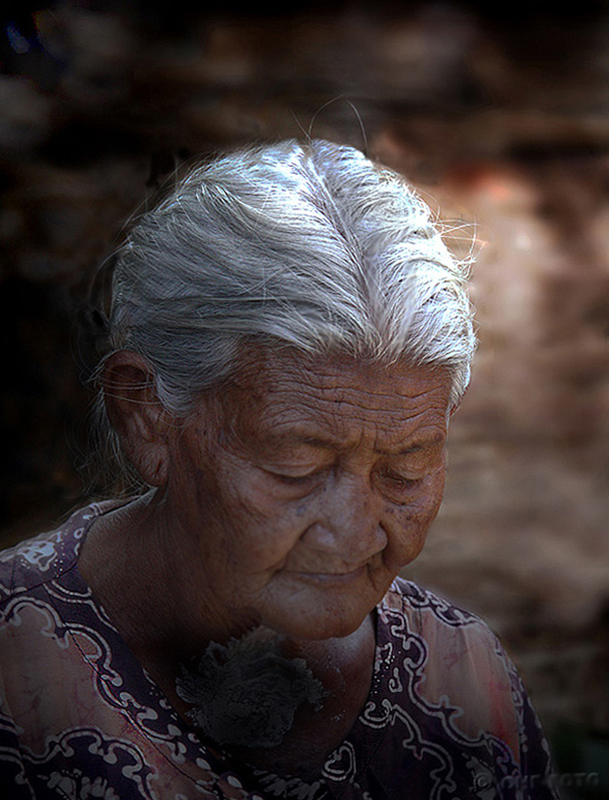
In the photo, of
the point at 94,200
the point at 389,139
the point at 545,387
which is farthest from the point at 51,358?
the point at 545,387

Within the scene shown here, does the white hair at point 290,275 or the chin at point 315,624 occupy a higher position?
the white hair at point 290,275

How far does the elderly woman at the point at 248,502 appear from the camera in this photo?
1.23 m

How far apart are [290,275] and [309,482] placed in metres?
0.34

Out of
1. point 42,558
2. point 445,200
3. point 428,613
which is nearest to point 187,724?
point 42,558

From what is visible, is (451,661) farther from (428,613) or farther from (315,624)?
(315,624)

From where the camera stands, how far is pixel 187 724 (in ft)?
4.47

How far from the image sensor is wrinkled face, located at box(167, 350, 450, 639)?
1.23 m

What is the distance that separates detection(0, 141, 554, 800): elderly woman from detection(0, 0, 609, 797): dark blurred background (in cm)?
37

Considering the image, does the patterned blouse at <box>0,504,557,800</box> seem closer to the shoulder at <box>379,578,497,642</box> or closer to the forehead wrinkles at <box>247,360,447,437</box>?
the shoulder at <box>379,578,497,642</box>

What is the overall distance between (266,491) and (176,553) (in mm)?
276

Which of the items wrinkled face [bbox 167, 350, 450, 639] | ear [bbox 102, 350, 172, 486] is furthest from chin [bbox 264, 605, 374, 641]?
ear [bbox 102, 350, 172, 486]

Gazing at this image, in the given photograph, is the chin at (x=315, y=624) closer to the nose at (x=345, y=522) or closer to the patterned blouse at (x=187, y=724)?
the nose at (x=345, y=522)

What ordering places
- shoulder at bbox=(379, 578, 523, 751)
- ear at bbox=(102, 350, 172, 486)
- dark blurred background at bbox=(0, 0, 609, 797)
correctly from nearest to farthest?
ear at bbox=(102, 350, 172, 486) < shoulder at bbox=(379, 578, 523, 751) < dark blurred background at bbox=(0, 0, 609, 797)

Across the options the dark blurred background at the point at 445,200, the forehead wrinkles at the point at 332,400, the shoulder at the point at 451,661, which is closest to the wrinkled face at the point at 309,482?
the forehead wrinkles at the point at 332,400
